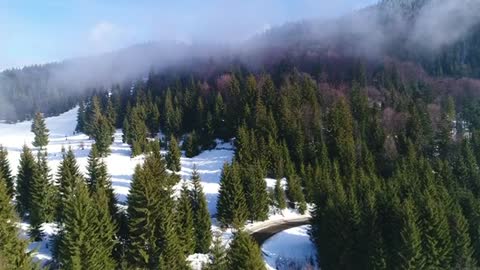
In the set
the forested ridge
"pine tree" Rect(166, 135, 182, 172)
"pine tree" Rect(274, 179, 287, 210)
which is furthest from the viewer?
"pine tree" Rect(166, 135, 182, 172)

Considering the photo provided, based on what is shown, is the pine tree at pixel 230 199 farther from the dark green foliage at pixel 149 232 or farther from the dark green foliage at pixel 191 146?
the dark green foliage at pixel 191 146

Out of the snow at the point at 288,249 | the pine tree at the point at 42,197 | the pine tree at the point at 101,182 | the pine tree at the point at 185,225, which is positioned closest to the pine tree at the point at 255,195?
the snow at the point at 288,249

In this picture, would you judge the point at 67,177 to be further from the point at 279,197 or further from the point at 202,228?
the point at 279,197

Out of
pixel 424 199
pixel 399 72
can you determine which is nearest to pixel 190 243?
pixel 424 199

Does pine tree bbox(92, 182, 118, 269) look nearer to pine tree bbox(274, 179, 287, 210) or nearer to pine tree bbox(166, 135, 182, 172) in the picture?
pine tree bbox(274, 179, 287, 210)

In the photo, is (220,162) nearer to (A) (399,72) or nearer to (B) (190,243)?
(B) (190,243)

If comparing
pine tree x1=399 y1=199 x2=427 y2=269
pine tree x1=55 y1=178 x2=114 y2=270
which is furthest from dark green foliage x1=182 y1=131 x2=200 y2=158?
pine tree x1=399 y1=199 x2=427 y2=269
